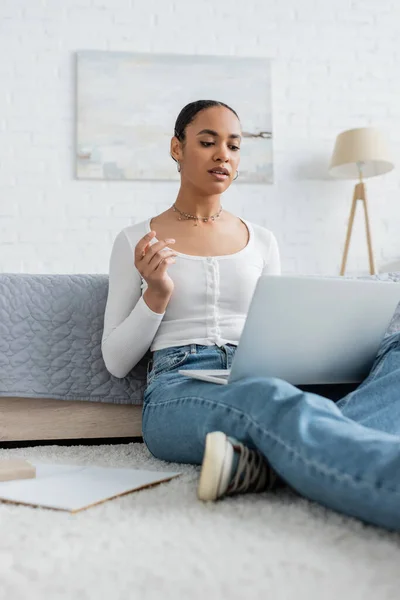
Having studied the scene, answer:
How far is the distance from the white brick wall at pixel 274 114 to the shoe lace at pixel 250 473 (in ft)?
7.68

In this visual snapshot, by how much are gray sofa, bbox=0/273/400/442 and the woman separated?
0.54 feet

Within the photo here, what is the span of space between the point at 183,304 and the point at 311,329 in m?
0.38

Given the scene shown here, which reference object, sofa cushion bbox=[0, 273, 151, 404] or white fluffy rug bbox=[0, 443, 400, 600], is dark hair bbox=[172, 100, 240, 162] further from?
white fluffy rug bbox=[0, 443, 400, 600]

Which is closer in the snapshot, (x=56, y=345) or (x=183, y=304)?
(x=183, y=304)

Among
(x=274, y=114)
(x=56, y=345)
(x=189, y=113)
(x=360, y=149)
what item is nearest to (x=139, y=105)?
(x=274, y=114)

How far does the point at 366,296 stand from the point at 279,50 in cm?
264

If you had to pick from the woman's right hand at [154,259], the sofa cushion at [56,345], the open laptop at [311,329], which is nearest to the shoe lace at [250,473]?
the open laptop at [311,329]

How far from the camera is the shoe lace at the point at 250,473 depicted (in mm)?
871

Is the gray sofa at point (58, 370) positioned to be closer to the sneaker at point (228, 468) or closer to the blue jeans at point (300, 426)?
the blue jeans at point (300, 426)

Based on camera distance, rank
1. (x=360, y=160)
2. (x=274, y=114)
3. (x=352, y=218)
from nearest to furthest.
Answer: (x=360, y=160)
(x=352, y=218)
(x=274, y=114)

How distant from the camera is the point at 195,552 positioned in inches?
27.2

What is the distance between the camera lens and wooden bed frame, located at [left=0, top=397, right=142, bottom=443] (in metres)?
1.53

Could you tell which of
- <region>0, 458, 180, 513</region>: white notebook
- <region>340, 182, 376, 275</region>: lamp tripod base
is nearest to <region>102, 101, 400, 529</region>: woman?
<region>0, 458, 180, 513</region>: white notebook

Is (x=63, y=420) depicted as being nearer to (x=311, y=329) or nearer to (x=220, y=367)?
(x=220, y=367)
